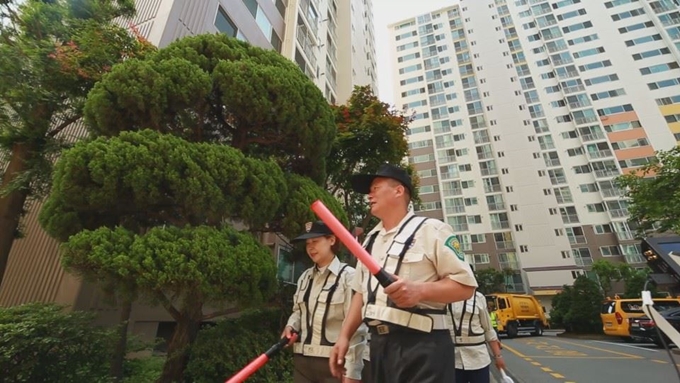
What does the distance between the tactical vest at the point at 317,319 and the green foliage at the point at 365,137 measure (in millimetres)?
5573

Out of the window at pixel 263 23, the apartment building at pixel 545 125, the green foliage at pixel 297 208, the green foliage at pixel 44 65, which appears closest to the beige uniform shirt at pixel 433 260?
the green foliage at pixel 297 208

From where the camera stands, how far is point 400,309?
5.24ft

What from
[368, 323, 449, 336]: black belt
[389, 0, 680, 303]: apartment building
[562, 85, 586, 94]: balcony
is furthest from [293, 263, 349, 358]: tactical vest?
[562, 85, 586, 94]: balcony

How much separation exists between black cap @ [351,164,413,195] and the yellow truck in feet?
53.1

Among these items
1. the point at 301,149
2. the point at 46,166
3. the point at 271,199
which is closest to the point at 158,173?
the point at 271,199

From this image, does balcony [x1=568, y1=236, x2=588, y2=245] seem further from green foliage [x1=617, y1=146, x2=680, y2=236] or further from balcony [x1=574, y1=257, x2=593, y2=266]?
green foliage [x1=617, y1=146, x2=680, y2=236]

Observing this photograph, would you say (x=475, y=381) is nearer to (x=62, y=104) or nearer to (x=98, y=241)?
(x=98, y=241)

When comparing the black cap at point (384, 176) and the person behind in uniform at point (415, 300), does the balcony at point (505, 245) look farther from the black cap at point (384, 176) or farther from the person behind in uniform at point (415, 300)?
the person behind in uniform at point (415, 300)

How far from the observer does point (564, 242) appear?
111 feet

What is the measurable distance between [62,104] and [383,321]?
6.72 m

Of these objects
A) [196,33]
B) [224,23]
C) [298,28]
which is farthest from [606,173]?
[196,33]

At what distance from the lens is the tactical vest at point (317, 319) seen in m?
2.58

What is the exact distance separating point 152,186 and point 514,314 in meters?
18.2

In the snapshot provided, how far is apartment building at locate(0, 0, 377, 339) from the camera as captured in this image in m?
6.37
